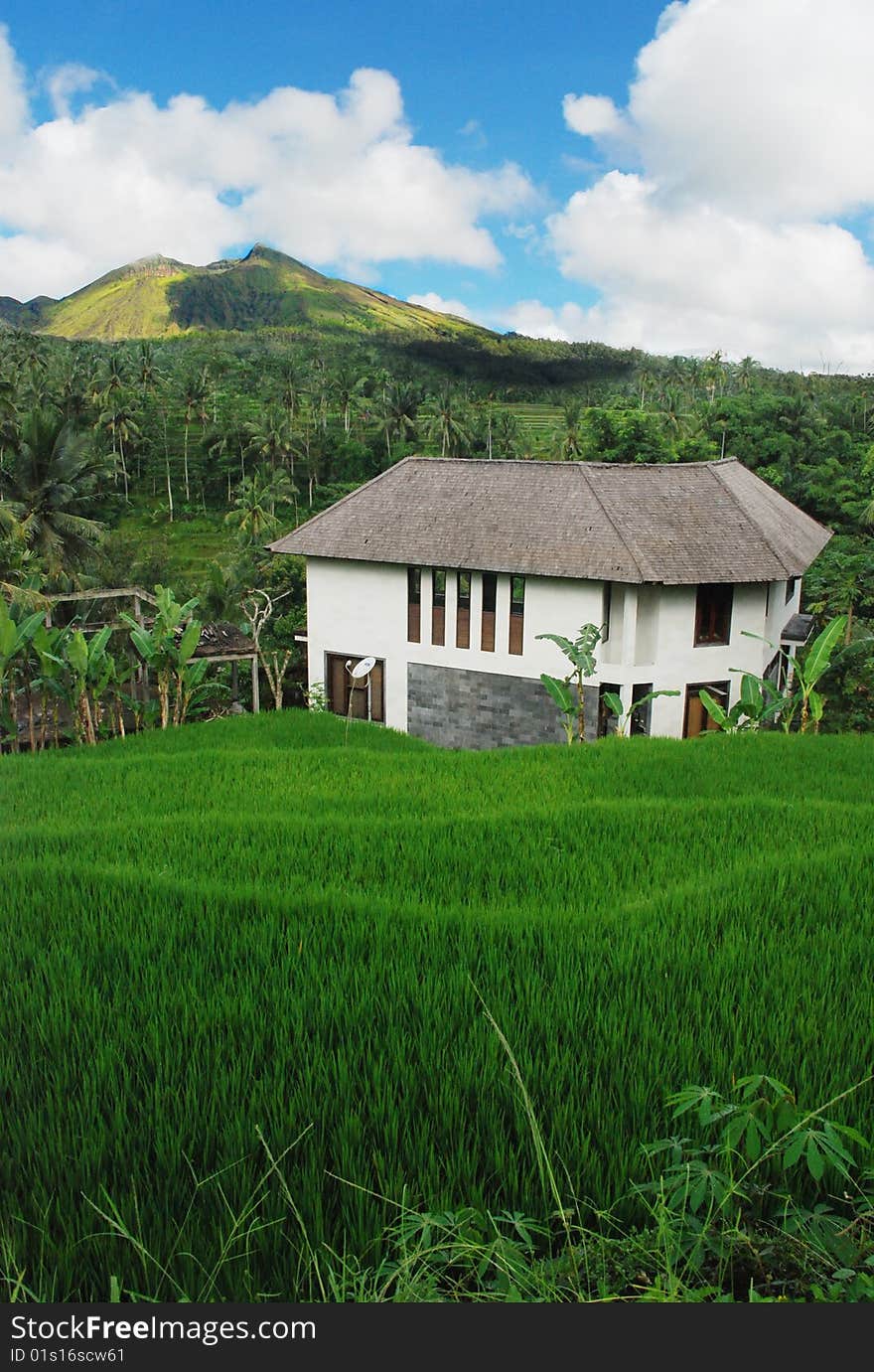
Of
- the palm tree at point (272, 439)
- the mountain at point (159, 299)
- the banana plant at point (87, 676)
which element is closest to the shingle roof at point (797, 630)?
the mountain at point (159, 299)

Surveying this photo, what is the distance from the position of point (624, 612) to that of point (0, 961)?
46.1 ft

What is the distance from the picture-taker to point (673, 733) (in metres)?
17.2

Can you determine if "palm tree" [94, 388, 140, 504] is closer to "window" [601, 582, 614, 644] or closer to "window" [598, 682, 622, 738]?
"window" [601, 582, 614, 644]

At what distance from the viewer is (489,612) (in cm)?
1792

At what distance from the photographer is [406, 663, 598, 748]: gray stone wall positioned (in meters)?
17.5

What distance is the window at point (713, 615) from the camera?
17.2m

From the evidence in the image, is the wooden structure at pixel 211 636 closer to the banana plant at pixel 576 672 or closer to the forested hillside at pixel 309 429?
the forested hillside at pixel 309 429

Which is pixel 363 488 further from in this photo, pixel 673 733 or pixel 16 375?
pixel 16 375

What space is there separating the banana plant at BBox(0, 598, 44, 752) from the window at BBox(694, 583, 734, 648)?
1087cm

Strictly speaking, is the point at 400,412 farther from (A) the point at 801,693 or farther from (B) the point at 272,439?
(A) the point at 801,693

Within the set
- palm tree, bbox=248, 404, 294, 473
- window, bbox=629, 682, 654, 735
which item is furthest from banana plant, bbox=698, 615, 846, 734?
palm tree, bbox=248, 404, 294, 473

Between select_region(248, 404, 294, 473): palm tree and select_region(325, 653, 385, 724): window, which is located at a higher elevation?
select_region(248, 404, 294, 473): palm tree

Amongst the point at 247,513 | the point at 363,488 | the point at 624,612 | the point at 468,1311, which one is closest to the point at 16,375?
the point at 247,513

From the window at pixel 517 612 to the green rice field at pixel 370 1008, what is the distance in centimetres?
1083
